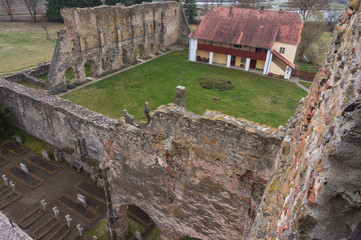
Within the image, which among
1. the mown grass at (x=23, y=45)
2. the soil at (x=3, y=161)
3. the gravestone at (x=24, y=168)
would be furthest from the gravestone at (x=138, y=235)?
the mown grass at (x=23, y=45)

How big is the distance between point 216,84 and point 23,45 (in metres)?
30.5

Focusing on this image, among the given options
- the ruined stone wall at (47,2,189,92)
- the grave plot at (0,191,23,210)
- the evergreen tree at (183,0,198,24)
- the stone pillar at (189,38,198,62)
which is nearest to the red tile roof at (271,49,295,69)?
the stone pillar at (189,38,198,62)

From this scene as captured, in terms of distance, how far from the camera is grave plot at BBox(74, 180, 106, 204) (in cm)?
1248

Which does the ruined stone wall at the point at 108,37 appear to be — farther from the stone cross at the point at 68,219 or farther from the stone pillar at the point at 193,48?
the stone cross at the point at 68,219

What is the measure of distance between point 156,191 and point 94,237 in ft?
13.6

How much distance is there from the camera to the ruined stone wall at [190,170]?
6438mm

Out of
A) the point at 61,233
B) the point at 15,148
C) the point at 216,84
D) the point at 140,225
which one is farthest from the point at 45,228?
the point at 216,84

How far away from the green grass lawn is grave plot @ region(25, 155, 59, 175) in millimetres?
5732

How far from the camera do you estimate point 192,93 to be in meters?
23.0

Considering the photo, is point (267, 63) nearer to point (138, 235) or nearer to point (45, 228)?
point (138, 235)

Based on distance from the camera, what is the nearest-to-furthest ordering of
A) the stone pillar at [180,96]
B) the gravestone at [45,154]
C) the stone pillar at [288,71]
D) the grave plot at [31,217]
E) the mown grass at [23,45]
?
1. the stone pillar at [180,96]
2. the grave plot at [31,217]
3. the gravestone at [45,154]
4. the stone pillar at [288,71]
5. the mown grass at [23,45]

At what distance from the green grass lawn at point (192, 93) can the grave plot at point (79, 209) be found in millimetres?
7672

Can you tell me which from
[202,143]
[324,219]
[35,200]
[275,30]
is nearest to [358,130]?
[324,219]

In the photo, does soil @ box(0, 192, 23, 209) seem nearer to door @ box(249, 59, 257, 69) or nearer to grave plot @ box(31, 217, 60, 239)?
grave plot @ box(31, 217, 60, 239)
